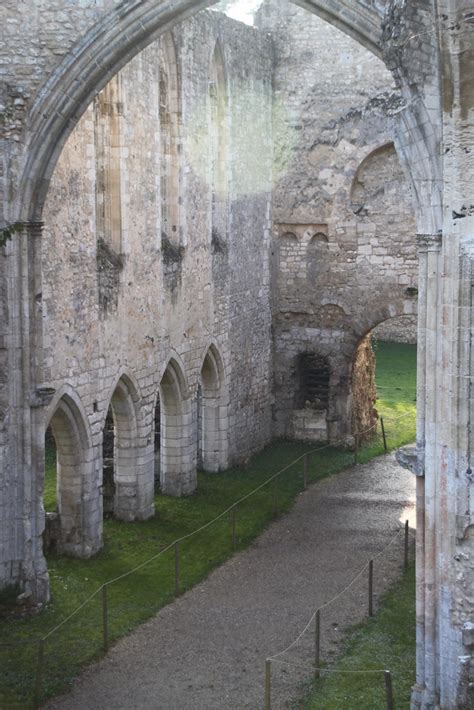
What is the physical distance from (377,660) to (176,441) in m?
6.34

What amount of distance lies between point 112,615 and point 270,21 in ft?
36.5

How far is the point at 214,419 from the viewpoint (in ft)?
60.6

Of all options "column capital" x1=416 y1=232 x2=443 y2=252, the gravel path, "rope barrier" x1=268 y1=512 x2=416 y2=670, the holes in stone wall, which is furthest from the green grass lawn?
"column capital" x1=416 y1=232 x2=443 y2=252

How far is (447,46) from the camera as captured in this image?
27.2ft

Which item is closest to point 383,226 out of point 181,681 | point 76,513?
point 76,513

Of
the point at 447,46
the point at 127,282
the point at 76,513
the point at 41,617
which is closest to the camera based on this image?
the point at 447,46

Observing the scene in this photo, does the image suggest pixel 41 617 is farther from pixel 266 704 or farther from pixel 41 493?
pixel 266 704

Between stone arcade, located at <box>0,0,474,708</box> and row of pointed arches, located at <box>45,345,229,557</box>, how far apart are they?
3cm

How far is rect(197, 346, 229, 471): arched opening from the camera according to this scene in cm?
1836

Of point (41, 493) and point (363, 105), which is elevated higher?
point (363, 105)

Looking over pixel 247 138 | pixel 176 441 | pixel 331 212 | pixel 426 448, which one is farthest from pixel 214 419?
pixel 426 448

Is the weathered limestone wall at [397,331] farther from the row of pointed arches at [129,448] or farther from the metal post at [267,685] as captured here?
the metal post at [267,685]

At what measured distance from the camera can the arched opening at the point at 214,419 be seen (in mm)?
18359

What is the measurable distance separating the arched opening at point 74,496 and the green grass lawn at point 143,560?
0.26 m
